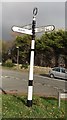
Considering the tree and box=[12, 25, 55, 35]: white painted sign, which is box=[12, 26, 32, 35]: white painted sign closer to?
box=[12, 25, 55, 35]: white painted sign

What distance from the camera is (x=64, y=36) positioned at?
4678 centimetres

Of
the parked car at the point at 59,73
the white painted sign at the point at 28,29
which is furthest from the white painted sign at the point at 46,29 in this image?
the parked car at the point at 59,73

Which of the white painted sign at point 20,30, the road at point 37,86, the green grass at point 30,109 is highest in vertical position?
the white painted sign at point 20,30

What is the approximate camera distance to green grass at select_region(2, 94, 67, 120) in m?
8.92

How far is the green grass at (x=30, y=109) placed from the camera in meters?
8.92

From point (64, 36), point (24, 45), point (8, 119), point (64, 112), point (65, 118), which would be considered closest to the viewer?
point (8, 119)

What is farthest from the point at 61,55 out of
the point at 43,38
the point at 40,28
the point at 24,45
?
the point at 40,28

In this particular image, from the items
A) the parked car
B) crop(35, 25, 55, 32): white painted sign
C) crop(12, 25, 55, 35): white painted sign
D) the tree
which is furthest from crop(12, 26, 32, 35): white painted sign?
the tree

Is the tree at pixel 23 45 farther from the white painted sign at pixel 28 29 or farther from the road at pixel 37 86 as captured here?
the white painted sign at pixel 28 29

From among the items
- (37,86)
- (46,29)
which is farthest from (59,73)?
(46,29)

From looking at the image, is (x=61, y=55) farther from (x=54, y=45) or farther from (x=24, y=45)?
(x=24, y=45)

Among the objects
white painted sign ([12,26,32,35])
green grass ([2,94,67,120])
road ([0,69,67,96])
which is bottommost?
road ([0,69,67,96])

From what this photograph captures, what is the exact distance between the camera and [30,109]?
31.3 ft

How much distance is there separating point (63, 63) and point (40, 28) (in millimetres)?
38607
